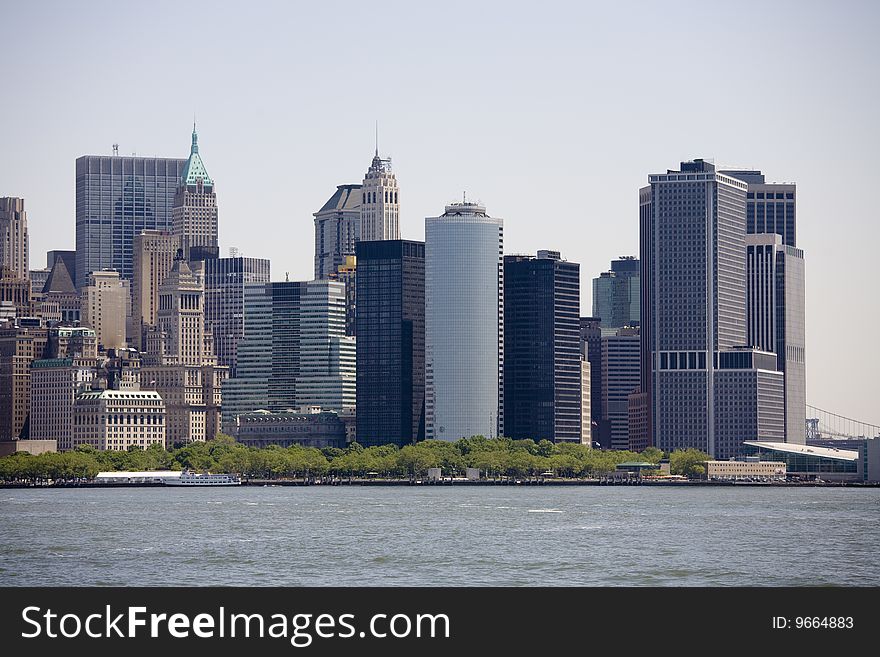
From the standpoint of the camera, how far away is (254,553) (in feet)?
357

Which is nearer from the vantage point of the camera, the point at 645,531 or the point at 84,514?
the point at 645,531

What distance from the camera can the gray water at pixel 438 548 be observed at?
9075 centimetres

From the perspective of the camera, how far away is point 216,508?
7549 inches

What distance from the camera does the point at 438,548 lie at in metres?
114

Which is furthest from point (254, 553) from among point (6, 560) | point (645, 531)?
point (645, 531)

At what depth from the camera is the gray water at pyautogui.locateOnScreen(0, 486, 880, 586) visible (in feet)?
298

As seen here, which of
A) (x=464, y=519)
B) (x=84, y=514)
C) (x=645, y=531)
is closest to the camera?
(x=645, y=531)

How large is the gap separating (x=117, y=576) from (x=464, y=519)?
72469 mm

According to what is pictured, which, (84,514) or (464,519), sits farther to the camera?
(84,514)
